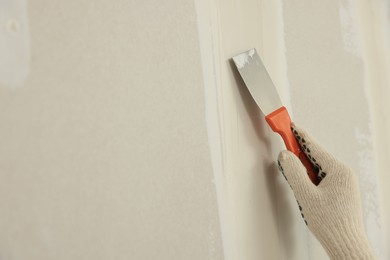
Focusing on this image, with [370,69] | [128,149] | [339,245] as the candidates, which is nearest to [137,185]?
[128,149]

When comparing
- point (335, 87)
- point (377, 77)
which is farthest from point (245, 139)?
point (377, 77)

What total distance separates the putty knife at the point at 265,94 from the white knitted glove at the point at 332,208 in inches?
2.2

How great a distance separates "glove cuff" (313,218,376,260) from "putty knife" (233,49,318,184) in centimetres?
20

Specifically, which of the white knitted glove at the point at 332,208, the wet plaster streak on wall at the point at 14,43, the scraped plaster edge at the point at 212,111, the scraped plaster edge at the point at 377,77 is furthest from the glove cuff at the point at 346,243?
the wet plaster streak on wall at the point at 14,43

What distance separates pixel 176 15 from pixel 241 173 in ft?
1.21

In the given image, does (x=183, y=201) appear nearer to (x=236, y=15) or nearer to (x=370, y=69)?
(x=236, y=15)

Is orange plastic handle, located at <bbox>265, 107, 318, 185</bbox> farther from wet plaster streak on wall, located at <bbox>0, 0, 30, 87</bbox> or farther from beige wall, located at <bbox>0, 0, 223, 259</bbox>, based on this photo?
wet plaster streak on wall, located at <bbox>0, 0, 30, 87</bbox>

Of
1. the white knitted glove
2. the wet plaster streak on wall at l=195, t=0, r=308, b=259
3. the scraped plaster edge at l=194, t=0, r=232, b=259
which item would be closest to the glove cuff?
the white knitted glove

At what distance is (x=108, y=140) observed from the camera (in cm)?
64

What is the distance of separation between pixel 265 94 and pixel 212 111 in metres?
0.16

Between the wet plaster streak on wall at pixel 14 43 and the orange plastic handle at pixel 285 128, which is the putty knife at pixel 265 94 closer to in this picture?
the orange plastic handle at pixel 285 128

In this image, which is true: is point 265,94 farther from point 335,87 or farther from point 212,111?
point 335,87

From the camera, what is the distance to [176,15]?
0.75 meters

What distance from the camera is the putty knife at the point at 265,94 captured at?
84 centimetres
